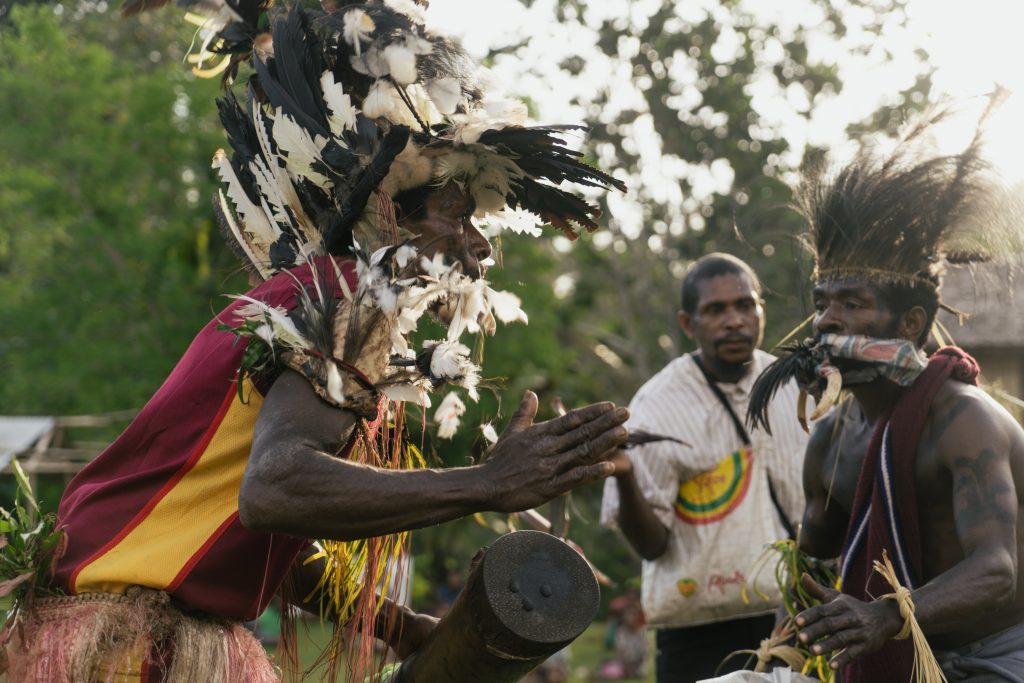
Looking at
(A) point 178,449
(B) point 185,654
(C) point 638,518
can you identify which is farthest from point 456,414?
(C) point 638,518

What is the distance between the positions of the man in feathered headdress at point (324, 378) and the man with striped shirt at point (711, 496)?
2392 mm

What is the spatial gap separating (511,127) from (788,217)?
13.9 meters

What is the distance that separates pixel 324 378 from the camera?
2.59 meters

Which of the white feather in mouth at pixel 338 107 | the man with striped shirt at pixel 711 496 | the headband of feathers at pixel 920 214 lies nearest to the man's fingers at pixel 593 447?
the white feather in mouth at pixel 338 107

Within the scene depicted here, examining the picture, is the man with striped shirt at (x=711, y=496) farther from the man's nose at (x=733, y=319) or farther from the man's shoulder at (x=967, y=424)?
the man's shoulder at (x=967, y=424)

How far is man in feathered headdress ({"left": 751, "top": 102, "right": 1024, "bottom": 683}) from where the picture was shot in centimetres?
341

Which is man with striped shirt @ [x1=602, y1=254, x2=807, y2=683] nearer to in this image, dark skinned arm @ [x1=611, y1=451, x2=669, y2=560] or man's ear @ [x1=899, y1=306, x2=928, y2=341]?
dark skinned arm @ [x1=611, y1=451, x2=669, y2=560]

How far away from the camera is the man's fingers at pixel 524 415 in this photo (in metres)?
2.71

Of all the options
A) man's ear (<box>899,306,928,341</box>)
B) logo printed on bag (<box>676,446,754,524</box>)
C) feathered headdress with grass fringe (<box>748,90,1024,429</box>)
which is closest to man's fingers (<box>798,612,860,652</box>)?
feathered headdress with grass fringe (<box>748,90,1024,429</box>)

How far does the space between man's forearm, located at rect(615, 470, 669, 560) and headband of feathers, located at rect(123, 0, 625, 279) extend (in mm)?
2152

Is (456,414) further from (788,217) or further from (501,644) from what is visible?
(788,217)

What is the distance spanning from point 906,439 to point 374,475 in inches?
78.0

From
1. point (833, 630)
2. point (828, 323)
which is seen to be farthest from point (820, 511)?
point (833, 630)

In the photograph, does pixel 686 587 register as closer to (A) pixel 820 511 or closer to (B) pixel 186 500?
(A) pixel 820 511
